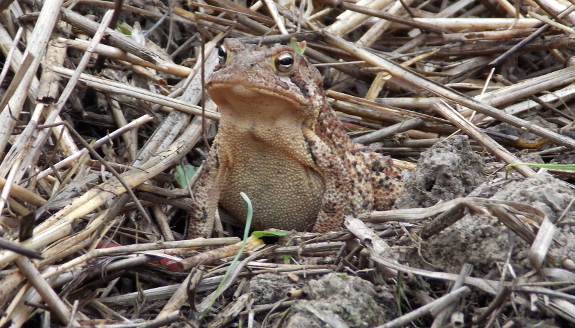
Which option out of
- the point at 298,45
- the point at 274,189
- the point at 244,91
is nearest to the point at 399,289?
the point at 244,91

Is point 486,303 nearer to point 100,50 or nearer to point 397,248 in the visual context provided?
point 397,248

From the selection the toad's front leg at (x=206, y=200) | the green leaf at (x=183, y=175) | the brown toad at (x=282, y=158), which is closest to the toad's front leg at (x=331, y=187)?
the brown toad at (x=282, y=158)

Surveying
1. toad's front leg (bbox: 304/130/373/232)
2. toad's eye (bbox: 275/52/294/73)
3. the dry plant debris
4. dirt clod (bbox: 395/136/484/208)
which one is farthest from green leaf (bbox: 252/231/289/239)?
toad's eye (bbox: 275/52/294/73)

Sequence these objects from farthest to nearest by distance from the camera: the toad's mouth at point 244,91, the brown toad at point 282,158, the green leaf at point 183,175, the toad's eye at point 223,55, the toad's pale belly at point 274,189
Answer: the green leaf at point 183,175 → the toad's pale belly at point 274,189 → the toad's eye at point 223,55 → the brown toad at point 282,158 → the toad's mouth at point 244,91

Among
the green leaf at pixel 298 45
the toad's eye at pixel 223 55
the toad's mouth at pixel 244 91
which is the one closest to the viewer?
the toad's mouth at pixel 244 91

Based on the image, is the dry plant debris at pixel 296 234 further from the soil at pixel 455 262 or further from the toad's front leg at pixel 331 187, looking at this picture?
the toad's front leg at pixel 331 187

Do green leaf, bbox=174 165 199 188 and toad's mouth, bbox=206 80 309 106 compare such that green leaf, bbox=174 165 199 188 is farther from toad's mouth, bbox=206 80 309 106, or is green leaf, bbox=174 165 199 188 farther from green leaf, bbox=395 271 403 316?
green leaf, bbox=395 271 403 316
